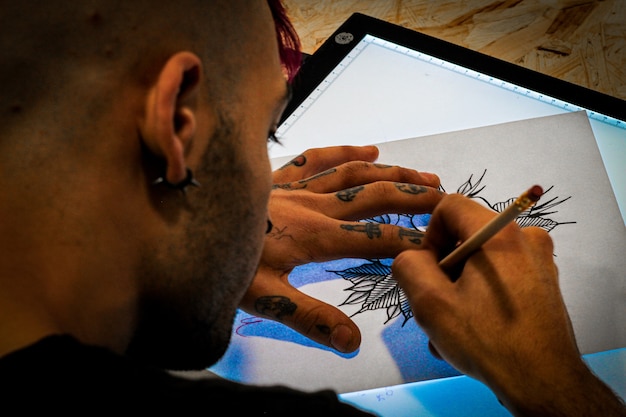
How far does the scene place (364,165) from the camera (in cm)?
113

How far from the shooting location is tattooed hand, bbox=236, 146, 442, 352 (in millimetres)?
921

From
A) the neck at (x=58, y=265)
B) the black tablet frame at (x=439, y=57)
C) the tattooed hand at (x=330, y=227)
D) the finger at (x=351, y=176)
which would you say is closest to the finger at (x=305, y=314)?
the tattooed hand at (x=330, y=227)

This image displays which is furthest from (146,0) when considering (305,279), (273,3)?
(305,279)

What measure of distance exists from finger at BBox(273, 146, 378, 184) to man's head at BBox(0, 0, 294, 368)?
1.37 feet

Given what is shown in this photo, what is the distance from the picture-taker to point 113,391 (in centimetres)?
48

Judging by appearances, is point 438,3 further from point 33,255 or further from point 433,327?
point 33,255

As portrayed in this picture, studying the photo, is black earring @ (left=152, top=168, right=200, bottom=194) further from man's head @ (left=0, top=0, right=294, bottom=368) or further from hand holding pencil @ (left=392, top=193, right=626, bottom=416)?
hand holding pencil @ (left=392, top=193, right=626, bottom=416)

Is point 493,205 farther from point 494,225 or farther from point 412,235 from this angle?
point 494,225

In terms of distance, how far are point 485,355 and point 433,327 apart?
76 mm

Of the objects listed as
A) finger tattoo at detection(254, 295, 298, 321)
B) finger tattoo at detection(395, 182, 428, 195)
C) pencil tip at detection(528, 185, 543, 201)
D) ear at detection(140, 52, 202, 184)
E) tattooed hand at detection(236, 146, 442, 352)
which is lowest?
finger tattoo at detection(254, 295, 298, 321)

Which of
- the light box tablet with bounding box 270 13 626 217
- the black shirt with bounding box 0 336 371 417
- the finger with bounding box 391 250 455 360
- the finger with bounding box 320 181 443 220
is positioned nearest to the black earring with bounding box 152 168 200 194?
the black shirt with bounding box 0 336 371 417

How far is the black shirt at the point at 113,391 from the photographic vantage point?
460 mm

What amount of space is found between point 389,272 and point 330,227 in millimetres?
128

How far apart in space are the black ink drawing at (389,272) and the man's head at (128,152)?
316 millimetres
